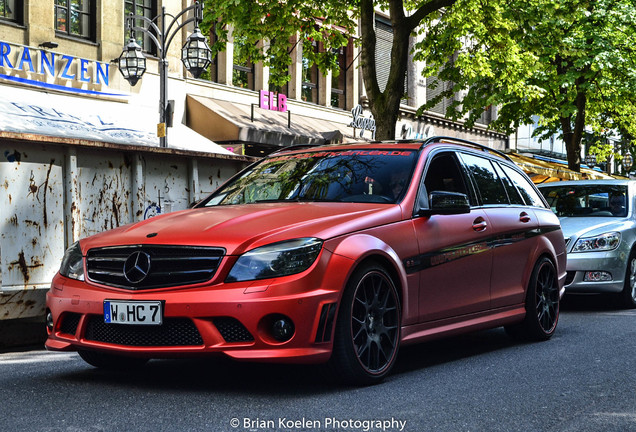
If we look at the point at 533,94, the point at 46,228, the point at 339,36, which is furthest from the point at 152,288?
the point at 533,94

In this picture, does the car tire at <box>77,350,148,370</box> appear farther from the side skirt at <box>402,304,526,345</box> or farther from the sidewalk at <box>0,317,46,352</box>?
the sidewalk at <box>0,317,46,352</box>

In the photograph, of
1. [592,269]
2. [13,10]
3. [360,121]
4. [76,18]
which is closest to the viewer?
[592,269]

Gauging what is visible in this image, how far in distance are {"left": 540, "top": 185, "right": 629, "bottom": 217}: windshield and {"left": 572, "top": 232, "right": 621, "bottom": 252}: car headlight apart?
2.39ft

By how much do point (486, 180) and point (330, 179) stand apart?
5.57 ft

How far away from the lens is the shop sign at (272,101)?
2643 cm

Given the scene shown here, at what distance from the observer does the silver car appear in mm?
11078

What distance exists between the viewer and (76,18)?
21.1 m

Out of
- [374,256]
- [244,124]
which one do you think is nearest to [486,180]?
[374,256]

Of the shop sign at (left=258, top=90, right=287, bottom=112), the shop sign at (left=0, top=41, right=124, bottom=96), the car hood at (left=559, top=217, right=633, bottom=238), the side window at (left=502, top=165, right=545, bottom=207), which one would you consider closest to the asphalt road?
the side window at (left=502, top=165, right=545, bottom=207)

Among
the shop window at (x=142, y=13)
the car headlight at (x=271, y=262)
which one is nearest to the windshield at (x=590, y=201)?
the car headlight at (x=271, y=262)

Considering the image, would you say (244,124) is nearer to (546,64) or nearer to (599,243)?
(546,64)

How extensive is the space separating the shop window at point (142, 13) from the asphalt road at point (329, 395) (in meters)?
16.2

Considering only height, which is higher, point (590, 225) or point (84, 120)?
point (84, 120)

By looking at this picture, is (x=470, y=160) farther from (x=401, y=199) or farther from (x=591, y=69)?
(x=591, y=69)
